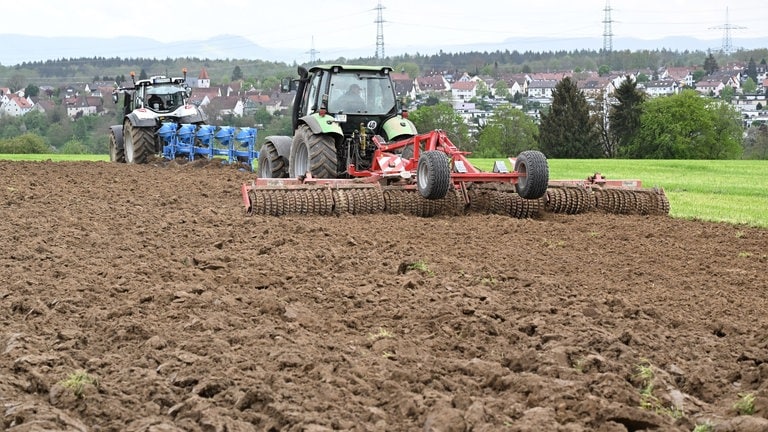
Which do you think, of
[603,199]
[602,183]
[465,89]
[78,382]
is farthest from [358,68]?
[465,89]

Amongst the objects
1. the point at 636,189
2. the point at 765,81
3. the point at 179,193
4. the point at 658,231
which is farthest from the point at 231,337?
the point at 765,81

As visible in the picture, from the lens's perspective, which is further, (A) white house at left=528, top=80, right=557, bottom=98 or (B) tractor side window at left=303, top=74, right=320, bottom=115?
(A) white house at left=528, top=80, right=557, bottom=98

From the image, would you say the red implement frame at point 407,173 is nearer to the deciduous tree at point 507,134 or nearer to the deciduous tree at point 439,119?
the deciduous tree at point 439,119

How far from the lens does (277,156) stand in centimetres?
1588

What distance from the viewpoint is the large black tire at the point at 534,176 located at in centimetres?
1235

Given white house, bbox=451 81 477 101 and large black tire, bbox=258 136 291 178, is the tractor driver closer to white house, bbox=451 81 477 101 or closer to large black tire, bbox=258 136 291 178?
large black tire, bbox=258 136 291 178

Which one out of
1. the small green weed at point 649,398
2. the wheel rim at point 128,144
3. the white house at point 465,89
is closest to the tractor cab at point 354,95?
the small green weed at point 649,398

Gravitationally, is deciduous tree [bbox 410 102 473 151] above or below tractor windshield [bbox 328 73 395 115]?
below

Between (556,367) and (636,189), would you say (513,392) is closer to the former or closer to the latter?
(556,367)

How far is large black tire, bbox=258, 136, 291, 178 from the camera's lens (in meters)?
15.8

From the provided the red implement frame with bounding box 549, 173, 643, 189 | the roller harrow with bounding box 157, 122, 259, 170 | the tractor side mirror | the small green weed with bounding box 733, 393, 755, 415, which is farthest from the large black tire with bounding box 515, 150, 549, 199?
the roller harrow with bounding box 157, 122, 259, 170

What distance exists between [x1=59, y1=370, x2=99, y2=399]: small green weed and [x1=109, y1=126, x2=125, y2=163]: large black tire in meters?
20.7

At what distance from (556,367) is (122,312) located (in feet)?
10.5

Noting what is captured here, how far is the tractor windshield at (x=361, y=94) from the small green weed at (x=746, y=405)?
9.97m
